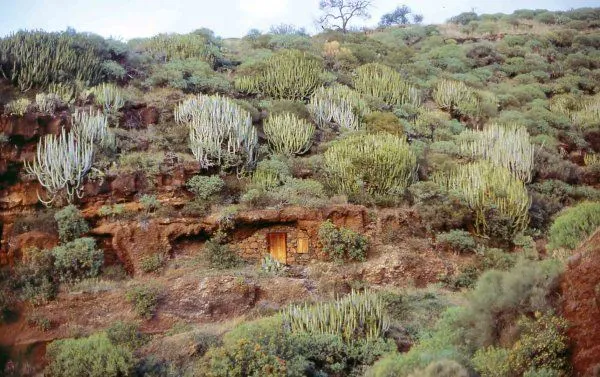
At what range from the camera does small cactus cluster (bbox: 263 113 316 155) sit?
695 inches

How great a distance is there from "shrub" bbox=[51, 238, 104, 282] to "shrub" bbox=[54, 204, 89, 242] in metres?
0.24

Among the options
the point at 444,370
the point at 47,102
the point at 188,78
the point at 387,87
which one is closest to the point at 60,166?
the point at 47,102

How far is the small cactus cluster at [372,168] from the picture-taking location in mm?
15141

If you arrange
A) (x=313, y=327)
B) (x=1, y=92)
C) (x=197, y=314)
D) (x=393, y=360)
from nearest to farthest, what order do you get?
(x=393, y=360), (x=313, y=327), (x=197, y=314), (x=1, y=92)

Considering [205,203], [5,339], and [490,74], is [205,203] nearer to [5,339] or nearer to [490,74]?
[5,339]

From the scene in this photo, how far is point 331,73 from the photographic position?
2453 cm

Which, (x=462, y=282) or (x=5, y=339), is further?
(x=462, y=282)

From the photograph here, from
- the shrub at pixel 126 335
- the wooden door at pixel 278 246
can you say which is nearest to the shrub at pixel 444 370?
the shrub at pixel 126 335

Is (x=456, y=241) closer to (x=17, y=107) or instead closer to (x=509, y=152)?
(x=509, y=152)

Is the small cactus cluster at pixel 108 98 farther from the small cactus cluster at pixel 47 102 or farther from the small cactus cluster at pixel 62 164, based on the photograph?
the small cactus cluster at pixel 62 164

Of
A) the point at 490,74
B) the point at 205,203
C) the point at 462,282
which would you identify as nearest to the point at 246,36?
the point at 490,74

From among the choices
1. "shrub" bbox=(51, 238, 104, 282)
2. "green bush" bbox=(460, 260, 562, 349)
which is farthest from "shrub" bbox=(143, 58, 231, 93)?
"green bush" bbox=(460, 260, 562, 349)

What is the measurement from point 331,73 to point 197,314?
604 inches

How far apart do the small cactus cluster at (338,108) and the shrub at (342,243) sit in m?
6.52
